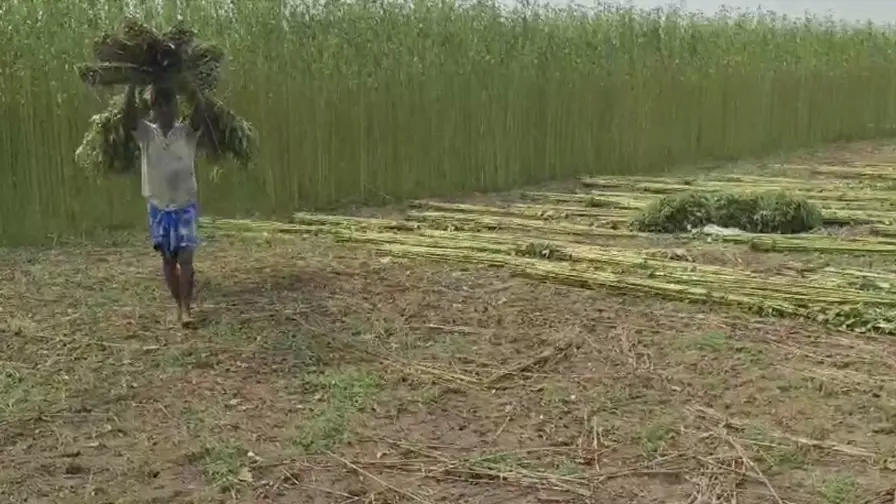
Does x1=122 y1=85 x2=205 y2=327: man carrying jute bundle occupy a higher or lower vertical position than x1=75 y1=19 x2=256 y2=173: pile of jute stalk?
lower

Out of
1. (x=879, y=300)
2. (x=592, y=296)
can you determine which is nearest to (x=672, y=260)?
(x=592, y=296)

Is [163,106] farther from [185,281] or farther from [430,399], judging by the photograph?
[430,399]

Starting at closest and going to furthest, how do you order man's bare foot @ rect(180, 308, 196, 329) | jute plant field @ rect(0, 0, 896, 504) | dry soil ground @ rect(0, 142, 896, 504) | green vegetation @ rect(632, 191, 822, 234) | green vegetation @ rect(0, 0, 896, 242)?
dry soil ground @ rect(0, 142, 896, 504) < jute plant field @ rect(0, 0, 896, 504) < man's bare foot @ rect(180, 308, 196, 329) < green vegetation @ rect(632, 191, 822, 234) < green vegetation @ rect(0, 0, 896, 242)

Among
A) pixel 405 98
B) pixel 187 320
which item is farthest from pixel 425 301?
pixel 405 98

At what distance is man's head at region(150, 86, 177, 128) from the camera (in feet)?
14.9

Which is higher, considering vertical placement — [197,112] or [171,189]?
[197,112]

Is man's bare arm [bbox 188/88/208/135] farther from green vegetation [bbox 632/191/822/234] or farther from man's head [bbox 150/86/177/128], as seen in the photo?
green vegetation [bbox 632/191/822/234]

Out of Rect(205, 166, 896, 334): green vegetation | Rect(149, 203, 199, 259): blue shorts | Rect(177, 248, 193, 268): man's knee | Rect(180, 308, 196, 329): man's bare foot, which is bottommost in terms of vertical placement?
Rect(180, 308, 196, 329): man's bare foot

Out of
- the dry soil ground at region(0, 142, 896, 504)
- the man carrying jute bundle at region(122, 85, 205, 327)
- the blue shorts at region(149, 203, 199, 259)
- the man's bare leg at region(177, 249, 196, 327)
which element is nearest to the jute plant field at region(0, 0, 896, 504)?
the dry soil ground at region(0, 142, 896, 504)

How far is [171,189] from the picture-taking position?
176 inches

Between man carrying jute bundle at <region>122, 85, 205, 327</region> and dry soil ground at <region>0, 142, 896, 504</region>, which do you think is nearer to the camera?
dry soil ground at <region>0, 142, 896, 504</region>

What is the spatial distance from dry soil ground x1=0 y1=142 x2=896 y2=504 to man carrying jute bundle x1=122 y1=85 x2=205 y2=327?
223mm

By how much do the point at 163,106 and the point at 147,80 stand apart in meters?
0.18

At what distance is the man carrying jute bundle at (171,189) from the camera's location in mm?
4469
